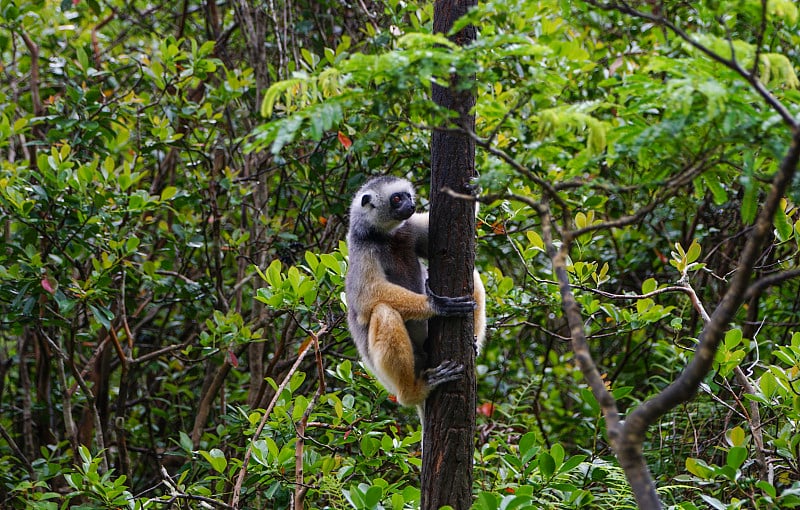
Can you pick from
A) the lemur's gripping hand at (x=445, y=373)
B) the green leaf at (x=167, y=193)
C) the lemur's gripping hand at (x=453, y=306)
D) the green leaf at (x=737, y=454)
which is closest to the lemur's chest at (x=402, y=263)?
the lemur's gripping hand at (x=453, y=306)

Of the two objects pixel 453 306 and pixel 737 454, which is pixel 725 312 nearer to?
pixel 737 454

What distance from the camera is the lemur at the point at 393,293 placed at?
4797mm

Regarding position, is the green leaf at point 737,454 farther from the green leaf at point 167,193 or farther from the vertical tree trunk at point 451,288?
the green leaf at point 167,193

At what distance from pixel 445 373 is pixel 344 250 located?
67.1 inches

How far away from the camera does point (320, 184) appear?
720 cm

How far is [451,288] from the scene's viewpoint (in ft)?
14.1

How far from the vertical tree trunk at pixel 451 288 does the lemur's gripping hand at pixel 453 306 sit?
3 centimetres

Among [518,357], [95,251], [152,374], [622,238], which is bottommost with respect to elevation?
[152,374]

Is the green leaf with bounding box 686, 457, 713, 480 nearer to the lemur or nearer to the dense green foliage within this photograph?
the dense green foliage

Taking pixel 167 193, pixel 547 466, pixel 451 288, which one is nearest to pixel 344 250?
pixel 451 288

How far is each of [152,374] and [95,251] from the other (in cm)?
220

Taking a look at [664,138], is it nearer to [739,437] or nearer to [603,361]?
[739,437]

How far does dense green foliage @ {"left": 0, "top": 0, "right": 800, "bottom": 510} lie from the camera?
310 cm

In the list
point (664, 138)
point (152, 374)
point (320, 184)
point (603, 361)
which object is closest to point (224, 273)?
point (152, 374)
